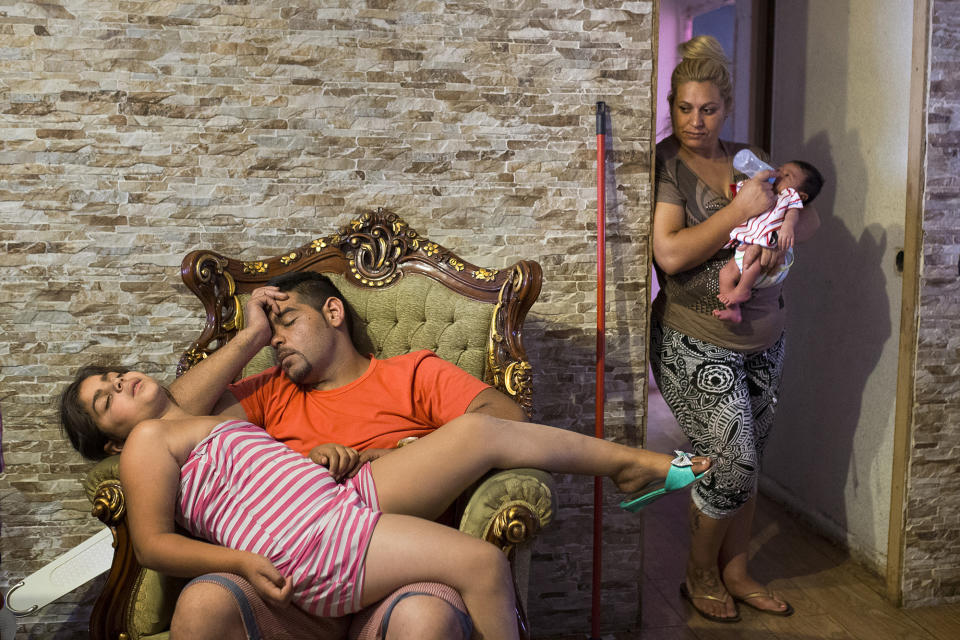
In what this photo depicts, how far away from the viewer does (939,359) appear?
2.60 metres

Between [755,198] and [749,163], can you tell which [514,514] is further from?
[749,163]

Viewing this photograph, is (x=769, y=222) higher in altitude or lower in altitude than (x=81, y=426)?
higher

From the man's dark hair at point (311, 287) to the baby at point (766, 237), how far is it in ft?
3.65

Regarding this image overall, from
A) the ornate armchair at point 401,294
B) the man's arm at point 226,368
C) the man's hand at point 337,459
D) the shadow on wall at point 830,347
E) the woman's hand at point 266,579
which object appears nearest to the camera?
the woman's hand at point 266,579

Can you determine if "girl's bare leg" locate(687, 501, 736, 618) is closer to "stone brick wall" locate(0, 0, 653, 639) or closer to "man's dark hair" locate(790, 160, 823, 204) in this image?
"stone brick wall" locate(0, 0, 653, 639)

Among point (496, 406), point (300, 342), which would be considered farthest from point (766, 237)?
point (300, 342)

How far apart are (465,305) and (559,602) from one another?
1058 mm

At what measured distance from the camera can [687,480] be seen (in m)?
1.88

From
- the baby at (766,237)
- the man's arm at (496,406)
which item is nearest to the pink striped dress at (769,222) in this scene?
the baby at (766,237)

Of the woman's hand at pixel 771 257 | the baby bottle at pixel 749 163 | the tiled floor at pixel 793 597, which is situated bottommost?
the tiled floor at pixel 793 597

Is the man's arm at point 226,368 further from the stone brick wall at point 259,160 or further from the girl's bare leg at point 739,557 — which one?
the girl's bare leg at point 739,557

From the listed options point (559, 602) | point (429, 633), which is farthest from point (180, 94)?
point (559, 602)

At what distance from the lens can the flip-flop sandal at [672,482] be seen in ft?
6.13

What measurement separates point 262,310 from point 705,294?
51.3 inches
